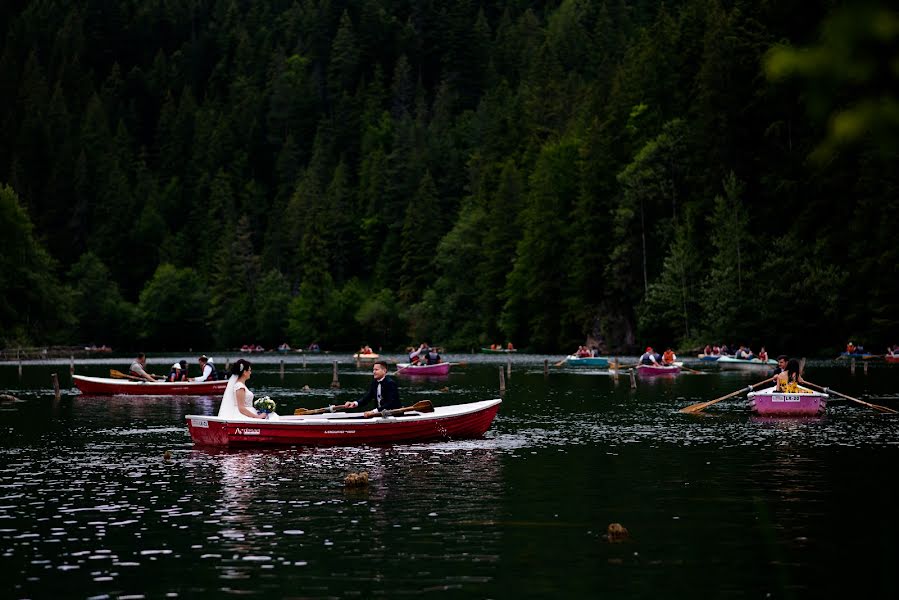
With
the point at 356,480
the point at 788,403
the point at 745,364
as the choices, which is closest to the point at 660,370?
the point at 745,364

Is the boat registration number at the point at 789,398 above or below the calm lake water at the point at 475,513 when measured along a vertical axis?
above

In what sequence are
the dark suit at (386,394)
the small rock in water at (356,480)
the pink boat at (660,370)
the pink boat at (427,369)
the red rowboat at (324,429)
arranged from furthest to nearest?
1. the pink boat at (427,369)
2. the pink boat at (660,370)
3. the dark suit at (386,394)
4. the red rowboat at (324,429)
5. the small rock in water at (356,480)

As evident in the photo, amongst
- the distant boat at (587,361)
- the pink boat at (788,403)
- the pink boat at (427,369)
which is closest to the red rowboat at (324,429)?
the pink boat at (788,403)

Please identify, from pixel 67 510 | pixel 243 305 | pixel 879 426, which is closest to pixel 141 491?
pixel 67 510

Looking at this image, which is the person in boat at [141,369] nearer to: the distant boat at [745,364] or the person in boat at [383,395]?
the person in boat at [383,395]

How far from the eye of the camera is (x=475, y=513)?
23875 millimetres

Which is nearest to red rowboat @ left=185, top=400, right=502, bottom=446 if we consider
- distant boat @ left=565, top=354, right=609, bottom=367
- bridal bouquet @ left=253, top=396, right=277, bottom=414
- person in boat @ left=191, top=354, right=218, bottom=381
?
bridal bouquet @ left=253, top=396, right=277, bottom=414

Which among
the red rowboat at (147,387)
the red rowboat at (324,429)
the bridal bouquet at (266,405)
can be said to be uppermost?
the red rowboat at (147,387)

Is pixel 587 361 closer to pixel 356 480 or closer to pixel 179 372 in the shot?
pixel 179 372

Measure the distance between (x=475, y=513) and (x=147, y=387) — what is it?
44643 millimetres

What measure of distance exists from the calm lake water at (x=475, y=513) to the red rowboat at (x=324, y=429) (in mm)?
618

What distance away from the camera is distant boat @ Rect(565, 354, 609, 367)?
322 ft

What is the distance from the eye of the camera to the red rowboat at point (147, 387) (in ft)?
210

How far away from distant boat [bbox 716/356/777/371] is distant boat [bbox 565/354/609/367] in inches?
421
